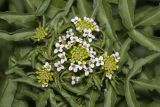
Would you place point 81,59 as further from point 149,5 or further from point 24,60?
point 149,5

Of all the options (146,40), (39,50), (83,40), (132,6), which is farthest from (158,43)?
(39,50)

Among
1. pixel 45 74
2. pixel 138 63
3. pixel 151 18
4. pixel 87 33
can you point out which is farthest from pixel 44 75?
pixel 151 18

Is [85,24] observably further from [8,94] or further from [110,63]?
[8,94]

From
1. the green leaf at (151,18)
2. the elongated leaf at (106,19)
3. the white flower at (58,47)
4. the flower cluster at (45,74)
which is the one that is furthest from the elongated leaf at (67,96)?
the green leaf at (151,18)

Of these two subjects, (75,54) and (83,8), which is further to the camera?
(83,8)

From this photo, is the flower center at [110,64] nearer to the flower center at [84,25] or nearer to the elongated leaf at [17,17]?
the flower center at [84,25]

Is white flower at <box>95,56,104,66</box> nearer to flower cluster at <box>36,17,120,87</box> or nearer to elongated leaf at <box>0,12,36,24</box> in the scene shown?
flower cluster at <box>36,17,120,87</box>
